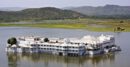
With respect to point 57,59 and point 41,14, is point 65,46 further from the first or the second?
point 41,14

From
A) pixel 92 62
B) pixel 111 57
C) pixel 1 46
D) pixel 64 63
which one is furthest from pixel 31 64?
pixel 1 46

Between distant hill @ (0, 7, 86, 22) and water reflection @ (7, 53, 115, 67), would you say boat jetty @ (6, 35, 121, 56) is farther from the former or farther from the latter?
distant hill @ (0, 7, 86, 22)

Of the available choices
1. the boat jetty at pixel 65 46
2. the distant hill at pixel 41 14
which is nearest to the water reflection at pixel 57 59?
the boat jetty at pixel 65 46

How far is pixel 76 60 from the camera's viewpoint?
112ft

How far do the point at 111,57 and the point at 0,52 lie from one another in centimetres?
1084

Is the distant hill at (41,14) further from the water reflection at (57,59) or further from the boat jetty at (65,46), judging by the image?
the water reflection at (57,59)

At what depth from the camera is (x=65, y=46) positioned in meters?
36.4

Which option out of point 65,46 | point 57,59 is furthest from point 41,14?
point 57,59

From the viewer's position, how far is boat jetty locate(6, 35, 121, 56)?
36.2 meters

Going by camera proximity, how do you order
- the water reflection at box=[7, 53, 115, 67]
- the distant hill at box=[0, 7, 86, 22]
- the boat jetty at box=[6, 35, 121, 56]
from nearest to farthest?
the water reflection at box=[7, 53, 115, 67] → the boat jetty at box=[6, 35, 121, 56] → the distant hill at box=[0, 7, 86, 22]

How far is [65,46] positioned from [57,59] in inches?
87.7

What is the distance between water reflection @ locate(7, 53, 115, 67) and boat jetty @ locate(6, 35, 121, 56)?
938mm

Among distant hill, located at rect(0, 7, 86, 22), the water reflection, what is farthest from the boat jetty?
distant hill, located at rect(0, 7, 86, 22)

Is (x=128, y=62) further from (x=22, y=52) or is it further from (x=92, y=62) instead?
(x=22, y=52)
